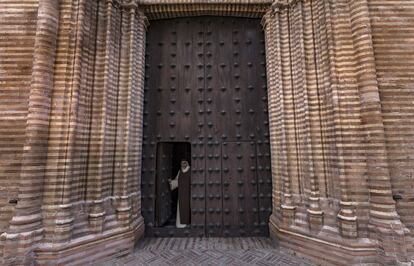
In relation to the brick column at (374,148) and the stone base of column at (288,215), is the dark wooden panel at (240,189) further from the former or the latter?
the brick column at (374,148)

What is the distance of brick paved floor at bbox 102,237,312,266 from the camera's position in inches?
120

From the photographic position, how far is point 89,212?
3.15m

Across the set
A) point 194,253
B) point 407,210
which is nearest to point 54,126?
point 194,253

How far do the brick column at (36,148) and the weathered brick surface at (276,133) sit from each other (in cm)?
1

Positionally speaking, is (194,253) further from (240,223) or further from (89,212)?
(89,212)

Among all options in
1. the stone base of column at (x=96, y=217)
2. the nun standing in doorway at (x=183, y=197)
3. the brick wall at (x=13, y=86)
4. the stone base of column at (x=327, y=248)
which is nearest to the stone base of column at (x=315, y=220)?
the stone base of column at (x=327, y=248)

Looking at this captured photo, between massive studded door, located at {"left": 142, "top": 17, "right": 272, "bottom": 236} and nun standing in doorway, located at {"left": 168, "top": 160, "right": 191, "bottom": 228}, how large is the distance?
0.68ft

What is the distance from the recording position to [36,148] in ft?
9.21

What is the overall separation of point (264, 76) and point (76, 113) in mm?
3158

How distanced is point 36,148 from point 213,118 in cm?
264

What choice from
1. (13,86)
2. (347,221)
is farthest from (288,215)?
(13,86)

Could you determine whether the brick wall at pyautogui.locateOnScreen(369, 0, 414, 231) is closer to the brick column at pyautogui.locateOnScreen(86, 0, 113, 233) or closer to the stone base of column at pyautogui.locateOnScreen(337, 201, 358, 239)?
the stone base of column at pyautogui.locateOnScreen(337, 201, 358, 239)

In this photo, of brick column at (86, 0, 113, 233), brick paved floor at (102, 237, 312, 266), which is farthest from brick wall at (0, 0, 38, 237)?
brick paved floor at (102, 237, 312, 266)

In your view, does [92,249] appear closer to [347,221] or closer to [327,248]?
[327,248]
